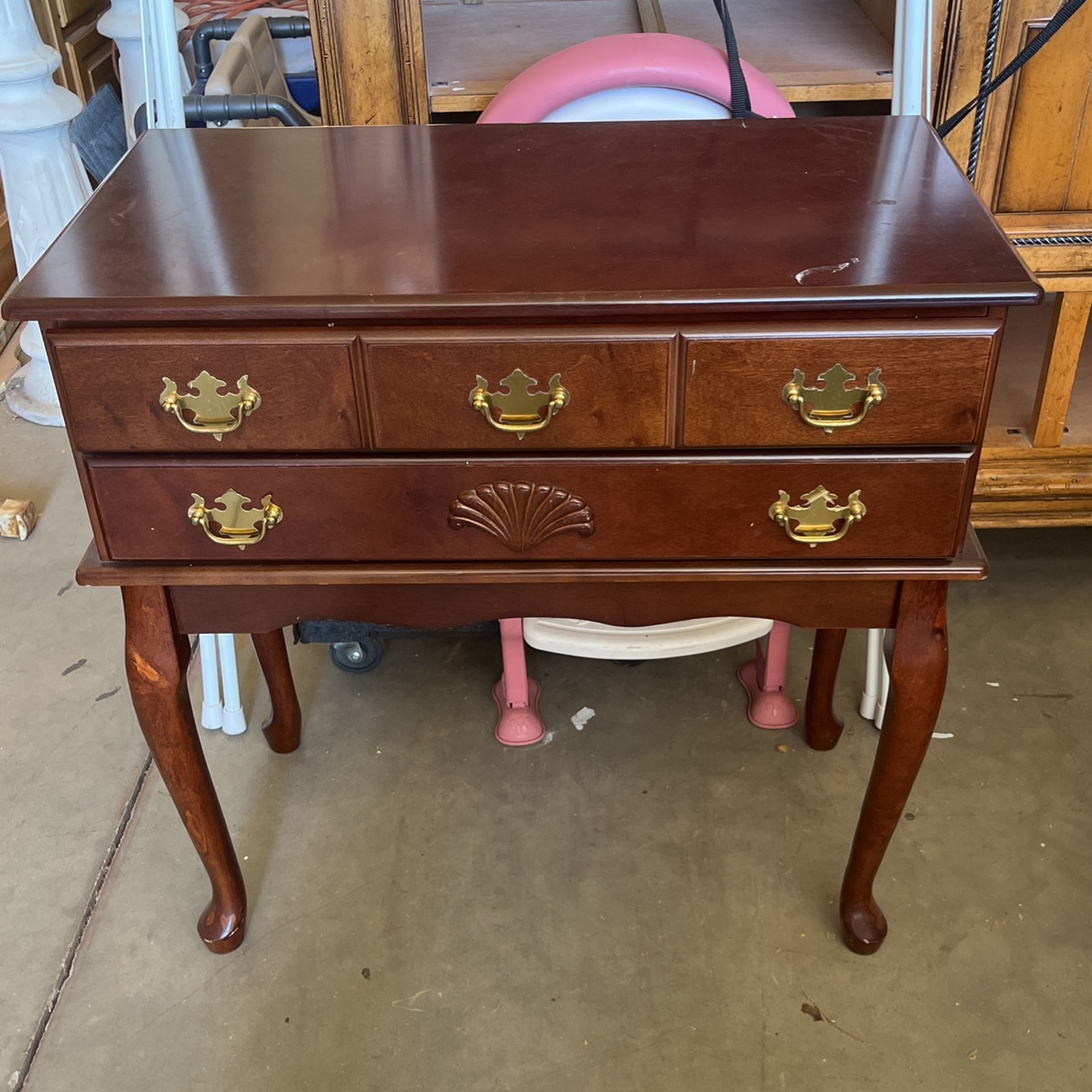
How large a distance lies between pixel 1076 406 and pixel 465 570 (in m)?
1.22

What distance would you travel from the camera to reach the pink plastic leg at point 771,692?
5.40ft

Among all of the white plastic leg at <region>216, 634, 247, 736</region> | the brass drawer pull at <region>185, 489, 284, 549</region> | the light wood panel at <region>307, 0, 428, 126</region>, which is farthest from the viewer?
the white plastic leg at <region>216, 634, 247, 736</region>

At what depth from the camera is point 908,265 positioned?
95cm

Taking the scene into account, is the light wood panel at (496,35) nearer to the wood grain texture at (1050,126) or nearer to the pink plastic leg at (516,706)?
the wood grain texture at (1050,126)

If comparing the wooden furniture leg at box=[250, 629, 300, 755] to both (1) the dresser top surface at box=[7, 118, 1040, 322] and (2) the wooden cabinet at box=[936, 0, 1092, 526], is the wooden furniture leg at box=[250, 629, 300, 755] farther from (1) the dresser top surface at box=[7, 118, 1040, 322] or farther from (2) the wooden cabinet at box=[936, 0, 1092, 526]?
(2) the wooden cabinet at box=[936, 0, 1092, 526]

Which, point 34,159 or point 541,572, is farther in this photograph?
point 34,159

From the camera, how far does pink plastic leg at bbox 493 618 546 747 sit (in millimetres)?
1637

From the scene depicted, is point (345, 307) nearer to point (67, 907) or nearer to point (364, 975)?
point (364, 975)

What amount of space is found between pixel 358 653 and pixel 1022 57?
1.20 meters

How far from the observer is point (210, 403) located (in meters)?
0.97

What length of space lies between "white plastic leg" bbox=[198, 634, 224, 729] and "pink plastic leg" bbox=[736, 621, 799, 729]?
78 centimetres

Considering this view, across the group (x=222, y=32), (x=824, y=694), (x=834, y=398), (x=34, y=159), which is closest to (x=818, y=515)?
(x=834, y=398)

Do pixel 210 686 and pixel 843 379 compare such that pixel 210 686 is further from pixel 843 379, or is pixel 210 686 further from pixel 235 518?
pixel 843 379

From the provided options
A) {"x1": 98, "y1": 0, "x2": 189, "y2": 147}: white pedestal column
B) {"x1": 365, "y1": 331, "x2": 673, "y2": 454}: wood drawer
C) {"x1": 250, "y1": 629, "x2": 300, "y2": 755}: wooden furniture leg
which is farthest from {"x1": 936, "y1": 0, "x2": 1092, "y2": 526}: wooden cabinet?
{"x1": 98, "y1": 0, "x2": 189, "y2": 147}: white pedestal column
